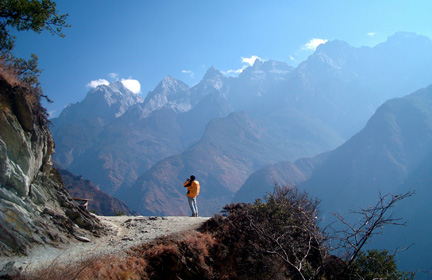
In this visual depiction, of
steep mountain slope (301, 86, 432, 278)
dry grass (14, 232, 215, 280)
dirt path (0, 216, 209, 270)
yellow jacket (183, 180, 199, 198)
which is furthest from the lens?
steep mountain slope (301, 86, 432, 278)

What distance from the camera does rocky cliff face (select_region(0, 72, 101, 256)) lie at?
8164mm

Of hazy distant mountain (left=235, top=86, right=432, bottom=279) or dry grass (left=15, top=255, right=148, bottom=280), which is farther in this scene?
hazy distant mountain (left=235, top=86, right=432, bottom=279)

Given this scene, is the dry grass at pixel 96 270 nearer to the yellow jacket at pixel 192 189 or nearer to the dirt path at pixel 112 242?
the dirt path at pixel 112 242

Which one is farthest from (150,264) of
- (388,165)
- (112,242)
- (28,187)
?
(388,165)

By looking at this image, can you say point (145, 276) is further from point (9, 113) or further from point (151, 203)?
point (151, 203)

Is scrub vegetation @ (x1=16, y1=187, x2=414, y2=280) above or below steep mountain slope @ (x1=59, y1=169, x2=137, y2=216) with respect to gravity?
below

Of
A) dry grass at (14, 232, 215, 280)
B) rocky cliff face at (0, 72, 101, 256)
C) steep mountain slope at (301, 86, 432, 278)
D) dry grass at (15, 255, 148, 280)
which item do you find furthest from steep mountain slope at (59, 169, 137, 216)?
→ steep mountain slope at (301, 86, 432, 278)

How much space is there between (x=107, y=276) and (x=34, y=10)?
10.7m

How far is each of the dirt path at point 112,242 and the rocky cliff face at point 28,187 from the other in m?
0.41

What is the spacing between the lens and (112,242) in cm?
1016

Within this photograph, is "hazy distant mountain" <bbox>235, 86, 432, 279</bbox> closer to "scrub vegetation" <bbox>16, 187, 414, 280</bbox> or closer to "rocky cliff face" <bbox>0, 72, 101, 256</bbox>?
"scrub vegetation" <bbox>16, 187, 414, 280</bbox>

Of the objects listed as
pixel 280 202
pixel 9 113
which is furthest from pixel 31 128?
pixel 280 202

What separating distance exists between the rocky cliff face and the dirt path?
0.41 meters

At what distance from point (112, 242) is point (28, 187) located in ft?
11.8
